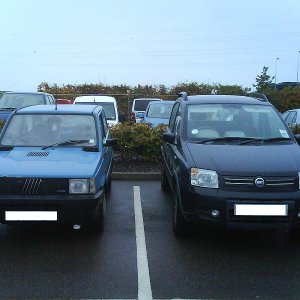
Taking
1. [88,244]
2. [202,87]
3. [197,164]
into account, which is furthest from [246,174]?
[202,87]

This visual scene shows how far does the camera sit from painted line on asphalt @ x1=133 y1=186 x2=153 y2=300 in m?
4.16

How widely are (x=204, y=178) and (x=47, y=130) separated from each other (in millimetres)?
2603

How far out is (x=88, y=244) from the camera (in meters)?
5.41

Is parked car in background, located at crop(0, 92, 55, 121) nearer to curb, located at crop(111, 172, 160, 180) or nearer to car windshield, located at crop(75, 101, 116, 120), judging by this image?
car windshield, located at crop(75, 101, 116, 120)

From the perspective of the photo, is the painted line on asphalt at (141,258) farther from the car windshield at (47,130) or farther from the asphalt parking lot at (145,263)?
the car windshield at (47,130)

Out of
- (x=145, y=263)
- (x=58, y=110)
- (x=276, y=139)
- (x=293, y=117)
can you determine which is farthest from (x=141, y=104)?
(x=145, y=263)

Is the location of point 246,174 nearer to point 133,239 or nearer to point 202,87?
point 133,239

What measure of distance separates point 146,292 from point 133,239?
1494mm

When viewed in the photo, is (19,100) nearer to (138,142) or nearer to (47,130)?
(138,142)

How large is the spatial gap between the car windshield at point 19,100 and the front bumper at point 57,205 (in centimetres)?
918

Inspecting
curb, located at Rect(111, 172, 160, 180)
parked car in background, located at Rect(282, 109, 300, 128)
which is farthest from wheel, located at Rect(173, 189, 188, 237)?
parked car in background, located at Rect(282, 109, 300, 128)

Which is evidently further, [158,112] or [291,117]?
[158,112]

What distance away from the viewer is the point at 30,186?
5.20 m

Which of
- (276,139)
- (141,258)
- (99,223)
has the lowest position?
(141,258)
